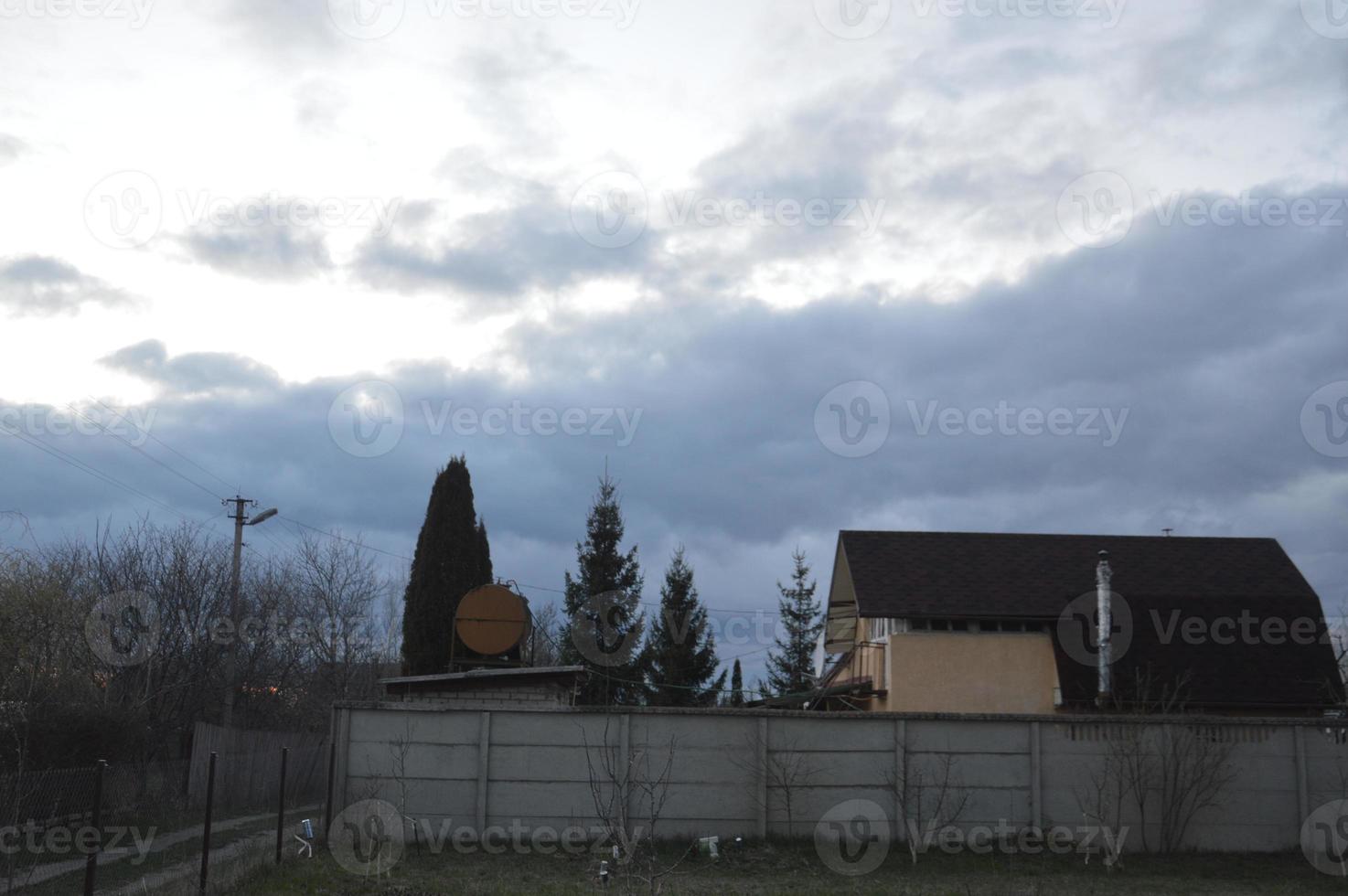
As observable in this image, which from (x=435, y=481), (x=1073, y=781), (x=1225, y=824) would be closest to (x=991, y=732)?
(x=1073, y=781)

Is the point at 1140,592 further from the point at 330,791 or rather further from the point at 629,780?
the point at 330,791

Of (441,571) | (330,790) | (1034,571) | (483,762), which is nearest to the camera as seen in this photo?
(330,790)

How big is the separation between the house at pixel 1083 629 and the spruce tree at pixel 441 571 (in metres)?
12.8

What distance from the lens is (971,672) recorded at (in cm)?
2752

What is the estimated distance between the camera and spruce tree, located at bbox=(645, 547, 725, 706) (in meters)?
→ 41.2

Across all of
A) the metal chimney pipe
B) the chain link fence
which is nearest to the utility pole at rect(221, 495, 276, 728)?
the chain link fence

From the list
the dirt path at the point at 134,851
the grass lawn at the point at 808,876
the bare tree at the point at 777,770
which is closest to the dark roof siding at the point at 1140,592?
the grass lawn at the point at 808,876

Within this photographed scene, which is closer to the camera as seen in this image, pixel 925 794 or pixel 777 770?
pixel 925 794

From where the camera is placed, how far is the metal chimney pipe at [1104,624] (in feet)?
83.4

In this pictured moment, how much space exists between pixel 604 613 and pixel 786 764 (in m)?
25.2

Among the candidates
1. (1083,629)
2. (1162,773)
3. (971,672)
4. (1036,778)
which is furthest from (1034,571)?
(1036,778)

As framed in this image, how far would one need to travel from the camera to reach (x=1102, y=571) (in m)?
26.8

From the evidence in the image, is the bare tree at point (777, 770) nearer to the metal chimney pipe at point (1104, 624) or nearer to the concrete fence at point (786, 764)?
the concrete fence at point (786, 764)

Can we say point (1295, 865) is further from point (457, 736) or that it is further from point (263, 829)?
point (263, 829)
